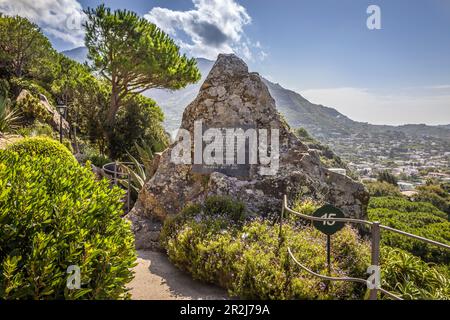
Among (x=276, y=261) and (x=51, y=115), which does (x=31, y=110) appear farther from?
(x=276, y=261)

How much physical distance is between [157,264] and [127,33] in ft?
51.7

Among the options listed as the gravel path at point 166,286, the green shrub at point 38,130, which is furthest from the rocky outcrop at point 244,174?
the green shrub at point 38,130

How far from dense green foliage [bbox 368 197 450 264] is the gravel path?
831cm

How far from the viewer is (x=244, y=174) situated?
5664mm

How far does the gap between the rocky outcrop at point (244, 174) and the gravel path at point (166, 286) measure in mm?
1491

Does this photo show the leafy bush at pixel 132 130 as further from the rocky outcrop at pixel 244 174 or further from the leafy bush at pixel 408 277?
the leafy bush at pixel 408 277

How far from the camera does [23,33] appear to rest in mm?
20469

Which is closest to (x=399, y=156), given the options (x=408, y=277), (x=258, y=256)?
(x=408, y=277)

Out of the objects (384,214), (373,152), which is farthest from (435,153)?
(384,214)

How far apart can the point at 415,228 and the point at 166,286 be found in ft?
56.0

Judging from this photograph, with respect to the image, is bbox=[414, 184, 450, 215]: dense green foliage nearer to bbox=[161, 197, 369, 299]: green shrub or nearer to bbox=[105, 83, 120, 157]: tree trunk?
bbox=[105, 83, 120, 157]: tree trunk

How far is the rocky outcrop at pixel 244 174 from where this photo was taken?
5344 millimetres

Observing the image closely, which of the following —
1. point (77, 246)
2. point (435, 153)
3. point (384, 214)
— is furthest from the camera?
point (435, 153)
